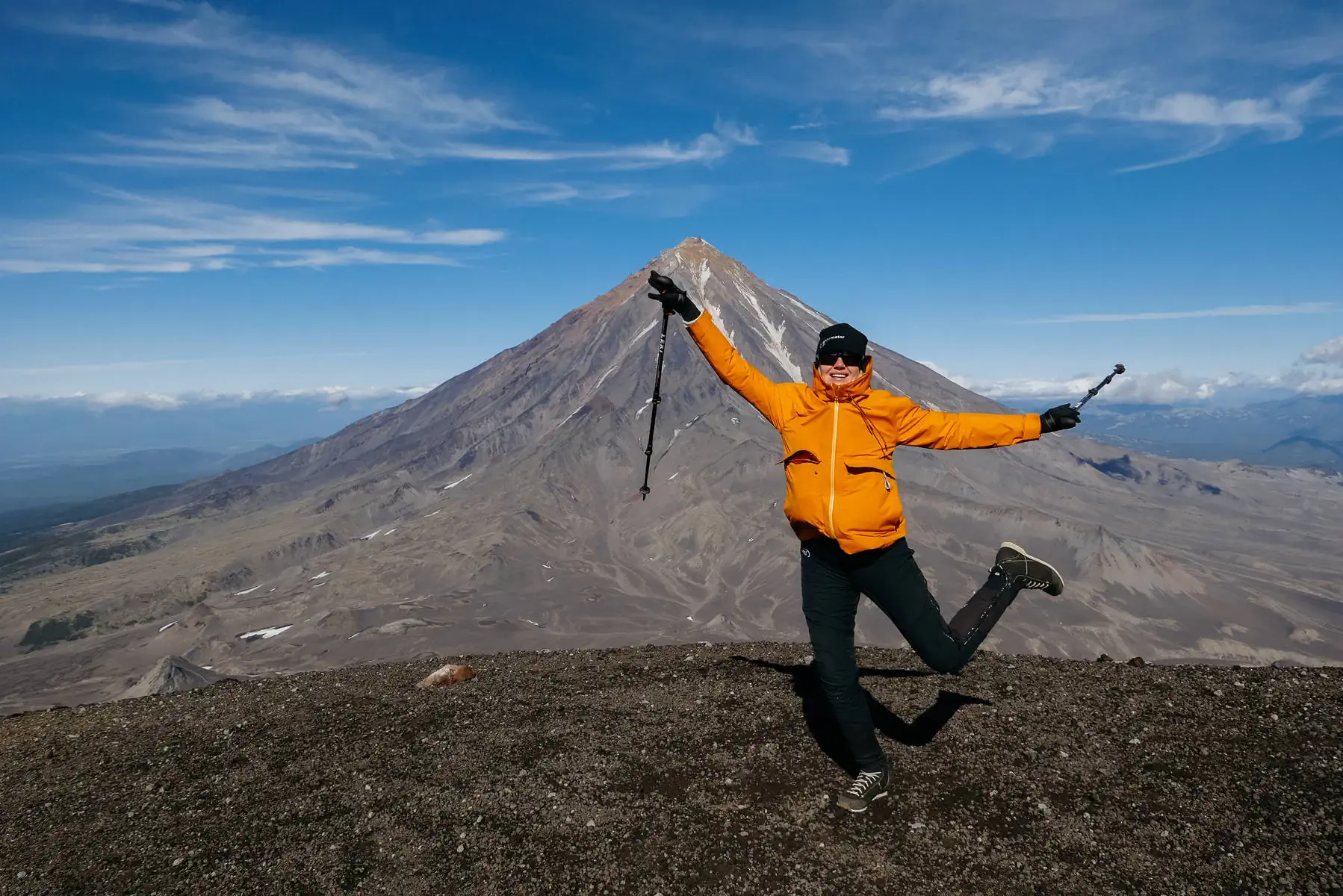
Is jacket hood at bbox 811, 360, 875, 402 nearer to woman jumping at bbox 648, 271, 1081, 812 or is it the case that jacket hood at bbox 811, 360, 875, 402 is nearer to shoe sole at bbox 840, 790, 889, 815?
woman jumping at bbox 648, 271, 1081, 812

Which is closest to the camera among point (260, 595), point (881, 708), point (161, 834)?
point (161, 834)

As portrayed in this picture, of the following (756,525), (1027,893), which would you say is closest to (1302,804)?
(1027,893)

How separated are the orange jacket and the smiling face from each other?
0.07m

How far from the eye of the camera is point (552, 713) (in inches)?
324

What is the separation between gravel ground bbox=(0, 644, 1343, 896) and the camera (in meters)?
5.17

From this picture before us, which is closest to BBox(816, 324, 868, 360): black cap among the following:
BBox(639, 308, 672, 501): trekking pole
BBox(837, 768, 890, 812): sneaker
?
BBox(639, 308, 672, 501): trekking pole

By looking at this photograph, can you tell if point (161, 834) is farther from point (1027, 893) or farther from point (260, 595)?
point (260, 595)

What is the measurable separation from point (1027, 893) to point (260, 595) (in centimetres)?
16878

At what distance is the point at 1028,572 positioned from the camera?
6.91 meters

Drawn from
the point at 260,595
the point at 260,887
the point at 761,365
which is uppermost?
the point at 761,365

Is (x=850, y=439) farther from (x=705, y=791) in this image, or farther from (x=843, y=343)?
(x=705, y=791)

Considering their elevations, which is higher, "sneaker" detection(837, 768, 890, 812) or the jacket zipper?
the jacket zipper

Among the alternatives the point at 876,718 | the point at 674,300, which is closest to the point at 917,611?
the point at 876,718

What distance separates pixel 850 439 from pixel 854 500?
50cm
